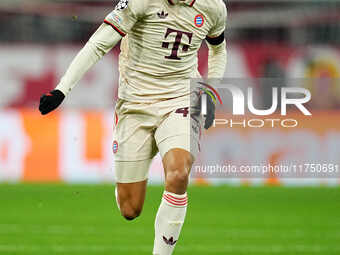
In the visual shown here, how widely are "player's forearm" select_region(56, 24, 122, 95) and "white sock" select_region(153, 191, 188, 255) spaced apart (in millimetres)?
1087

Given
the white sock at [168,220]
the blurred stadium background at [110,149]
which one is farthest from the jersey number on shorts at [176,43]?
the blurred stadium background at [110,149]

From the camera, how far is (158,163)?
1474 cm

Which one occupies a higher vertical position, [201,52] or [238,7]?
[238,7]

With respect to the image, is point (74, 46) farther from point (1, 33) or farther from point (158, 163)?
point (158, 163)

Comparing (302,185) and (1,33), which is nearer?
(302,185)

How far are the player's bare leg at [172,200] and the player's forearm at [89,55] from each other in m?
0.91

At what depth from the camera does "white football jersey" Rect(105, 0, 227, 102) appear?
6.43m

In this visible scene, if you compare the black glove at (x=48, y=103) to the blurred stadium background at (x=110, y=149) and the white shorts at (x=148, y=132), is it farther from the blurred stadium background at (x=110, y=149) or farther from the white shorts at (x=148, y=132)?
the blurred stadium background at (x=110, y=149)

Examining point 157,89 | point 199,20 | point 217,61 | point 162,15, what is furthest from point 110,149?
point 162,15

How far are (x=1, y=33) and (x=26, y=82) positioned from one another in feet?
5.59

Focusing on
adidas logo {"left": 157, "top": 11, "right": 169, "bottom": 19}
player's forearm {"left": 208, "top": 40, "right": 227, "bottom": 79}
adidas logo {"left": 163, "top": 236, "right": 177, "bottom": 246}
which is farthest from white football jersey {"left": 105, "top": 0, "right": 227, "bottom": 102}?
adidas logo {"left": 163, "top": 236, "right": 177, "bottom": 246}

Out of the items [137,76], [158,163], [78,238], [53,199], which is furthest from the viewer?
[158,163]

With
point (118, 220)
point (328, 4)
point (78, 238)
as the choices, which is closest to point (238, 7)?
point (328, 4)

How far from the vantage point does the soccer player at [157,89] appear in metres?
6.11
